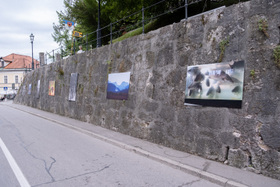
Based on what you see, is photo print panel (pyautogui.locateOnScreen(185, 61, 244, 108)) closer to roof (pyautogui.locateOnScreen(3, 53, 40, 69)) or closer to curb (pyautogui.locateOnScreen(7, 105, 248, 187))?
curb (pyautogui.locateOnScreen(7, 105, 248, 187))

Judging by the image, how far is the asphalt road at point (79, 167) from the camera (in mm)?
4285

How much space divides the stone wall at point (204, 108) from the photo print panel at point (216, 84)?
15 cm

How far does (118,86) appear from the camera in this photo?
9070 millimetres

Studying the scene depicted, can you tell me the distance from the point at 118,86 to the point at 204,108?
4.33 meters

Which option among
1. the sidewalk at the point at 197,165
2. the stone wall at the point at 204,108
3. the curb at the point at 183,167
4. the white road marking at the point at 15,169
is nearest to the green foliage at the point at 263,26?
the stone wall at the point at 204,108

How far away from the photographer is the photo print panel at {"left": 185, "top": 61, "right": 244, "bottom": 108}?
16.5ft

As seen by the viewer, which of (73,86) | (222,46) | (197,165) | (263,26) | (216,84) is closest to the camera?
(263,26)

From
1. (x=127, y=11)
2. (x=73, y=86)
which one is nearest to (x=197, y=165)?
(x=73, y=86)

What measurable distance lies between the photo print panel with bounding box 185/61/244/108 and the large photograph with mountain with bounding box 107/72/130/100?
3.12 m

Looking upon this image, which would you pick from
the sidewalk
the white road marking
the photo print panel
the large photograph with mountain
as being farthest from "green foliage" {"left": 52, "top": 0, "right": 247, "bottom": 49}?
the white road marking

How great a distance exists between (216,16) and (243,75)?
5.83 ft

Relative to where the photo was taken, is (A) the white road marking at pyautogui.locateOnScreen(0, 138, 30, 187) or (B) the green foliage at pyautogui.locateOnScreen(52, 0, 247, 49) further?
(B) the green foliage at pyautogui.locateOnScreen(52, 0, 247, 49)

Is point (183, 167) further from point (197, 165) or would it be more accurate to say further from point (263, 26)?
point (263, 26)

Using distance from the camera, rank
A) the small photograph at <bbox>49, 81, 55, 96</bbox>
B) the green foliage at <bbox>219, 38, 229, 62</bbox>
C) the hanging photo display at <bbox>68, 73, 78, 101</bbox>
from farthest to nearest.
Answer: the small photograph at <bbox>49, 81, 55, 96</bbox> < the hanging photo display at <bbox>68, 73, 78, 101</bbox> < the green foliage at <bbox>219, 38, 229, 62</bbox>
